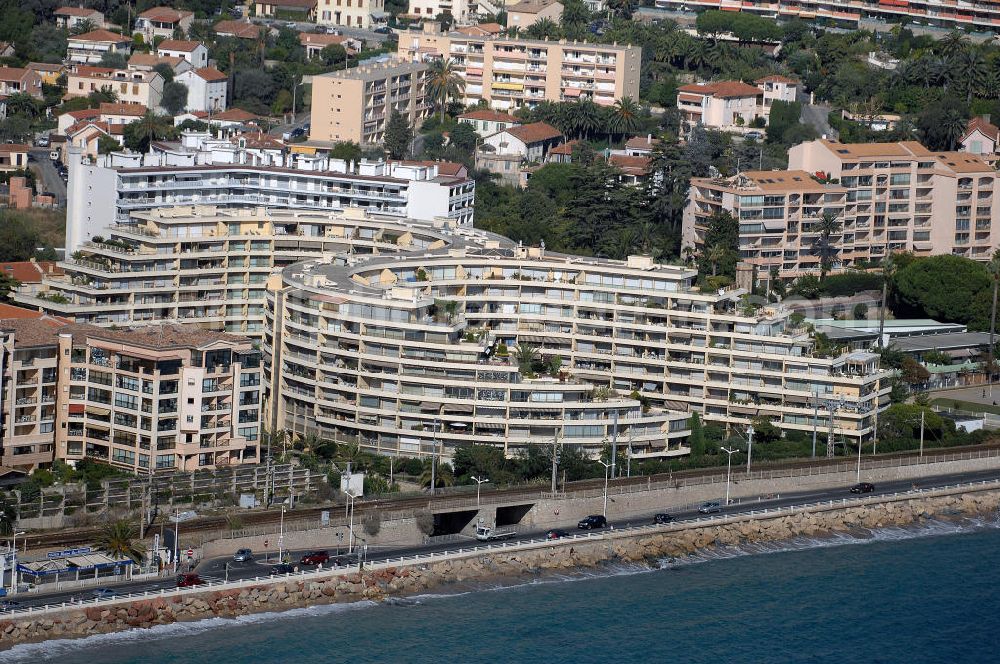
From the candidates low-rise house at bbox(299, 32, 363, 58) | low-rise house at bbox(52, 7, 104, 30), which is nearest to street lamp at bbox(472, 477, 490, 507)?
low-rise house at bbox(299, 32, 363, 58)

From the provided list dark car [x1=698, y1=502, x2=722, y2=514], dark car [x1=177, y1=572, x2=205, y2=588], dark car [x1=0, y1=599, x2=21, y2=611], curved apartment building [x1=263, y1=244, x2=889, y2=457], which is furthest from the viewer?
curved apartment building [x1=263, y1=244, x2=889, y2=457]

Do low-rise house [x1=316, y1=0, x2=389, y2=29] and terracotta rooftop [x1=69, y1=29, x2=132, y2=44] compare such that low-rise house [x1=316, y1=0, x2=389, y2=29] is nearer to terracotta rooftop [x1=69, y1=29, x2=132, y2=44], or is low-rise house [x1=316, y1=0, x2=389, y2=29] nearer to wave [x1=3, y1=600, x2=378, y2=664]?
terracotta rooftop [x1=69, y1=29, x2=132, y2=44]

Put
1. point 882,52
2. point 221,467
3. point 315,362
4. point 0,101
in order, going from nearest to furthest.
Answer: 1. point 221,467
2. point 315,362
3. point 0,101
4. point 882,52

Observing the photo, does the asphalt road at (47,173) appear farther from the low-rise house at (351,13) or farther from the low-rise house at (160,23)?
the low-rise house at (351,13)

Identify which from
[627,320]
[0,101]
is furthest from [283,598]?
[0,101]

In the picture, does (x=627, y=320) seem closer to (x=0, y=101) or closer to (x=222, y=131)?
(x=222, y=131)

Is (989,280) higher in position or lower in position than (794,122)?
lower
